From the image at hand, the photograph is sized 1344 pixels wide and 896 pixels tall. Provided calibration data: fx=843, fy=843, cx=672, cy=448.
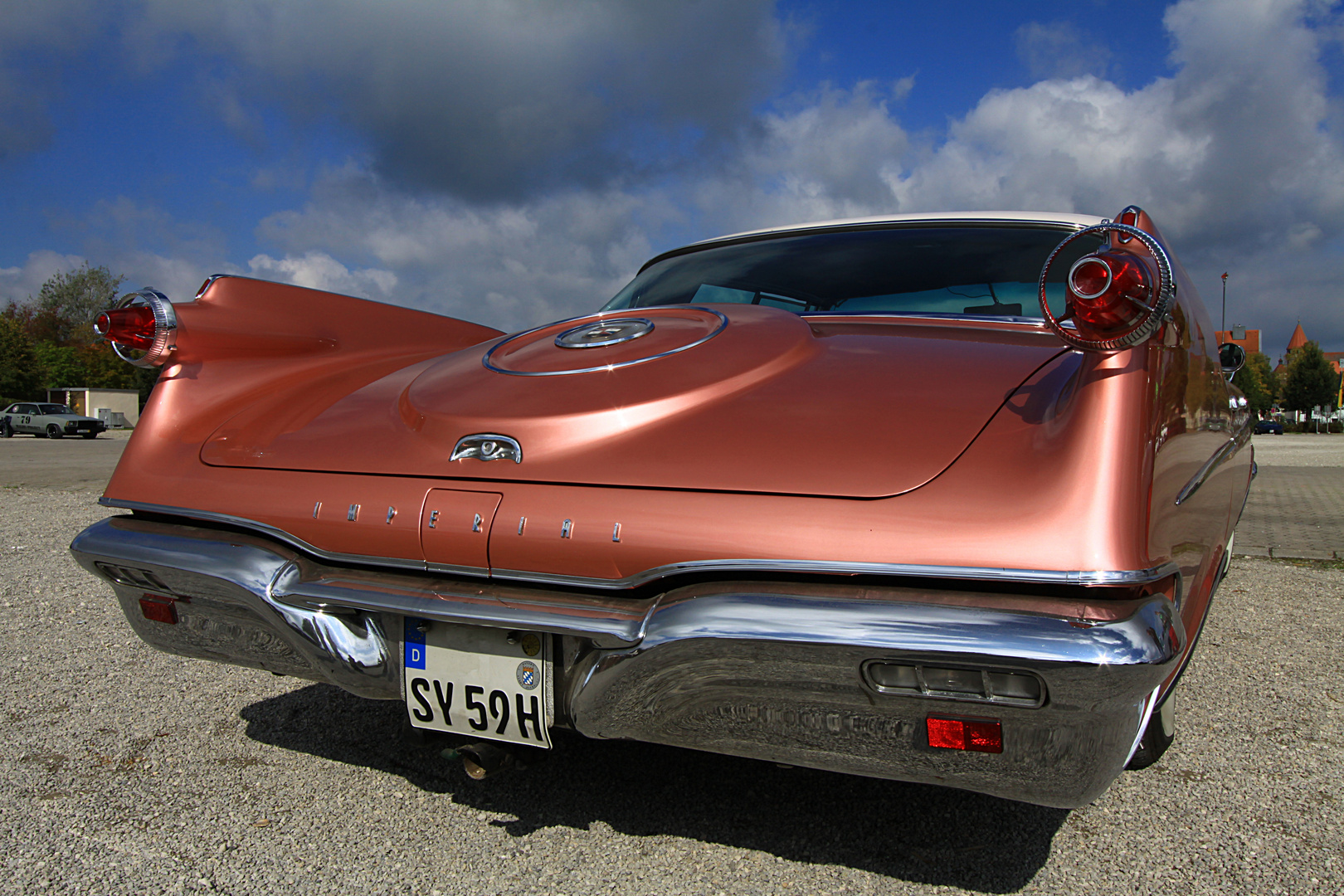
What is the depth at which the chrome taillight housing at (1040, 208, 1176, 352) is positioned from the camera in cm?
132

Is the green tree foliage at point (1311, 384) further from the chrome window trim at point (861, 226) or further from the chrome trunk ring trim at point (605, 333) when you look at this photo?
the chrome trunk ring trim at point (605, 333)

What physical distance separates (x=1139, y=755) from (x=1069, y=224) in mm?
1356

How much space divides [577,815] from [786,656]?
92cm

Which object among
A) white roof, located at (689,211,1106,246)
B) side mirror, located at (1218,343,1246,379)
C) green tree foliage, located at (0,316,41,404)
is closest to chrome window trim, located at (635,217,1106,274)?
white roof, located at (689,211,1106,246)

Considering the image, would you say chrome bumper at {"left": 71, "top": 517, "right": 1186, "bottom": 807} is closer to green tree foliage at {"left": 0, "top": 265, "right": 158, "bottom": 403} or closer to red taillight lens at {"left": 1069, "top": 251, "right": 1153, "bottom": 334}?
red taillight lens at {"left": 1069, "top": 251, "right": 1153, "bottom": 334}

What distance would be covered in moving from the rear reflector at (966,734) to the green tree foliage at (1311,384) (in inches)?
2786

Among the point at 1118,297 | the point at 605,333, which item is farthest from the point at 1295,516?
the point at 605,333

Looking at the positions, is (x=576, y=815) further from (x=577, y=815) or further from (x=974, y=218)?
(x=974, y=218)

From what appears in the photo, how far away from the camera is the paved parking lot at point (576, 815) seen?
166 cm

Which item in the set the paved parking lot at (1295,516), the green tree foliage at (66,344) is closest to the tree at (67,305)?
the green tree foliage at (66,344)

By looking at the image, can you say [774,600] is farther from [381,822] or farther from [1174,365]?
[381,822]

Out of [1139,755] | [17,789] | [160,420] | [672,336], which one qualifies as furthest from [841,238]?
[17,789]

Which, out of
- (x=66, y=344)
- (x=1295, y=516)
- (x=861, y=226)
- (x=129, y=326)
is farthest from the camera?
(x=66, y=344)

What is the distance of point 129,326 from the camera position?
2080 millimetres
